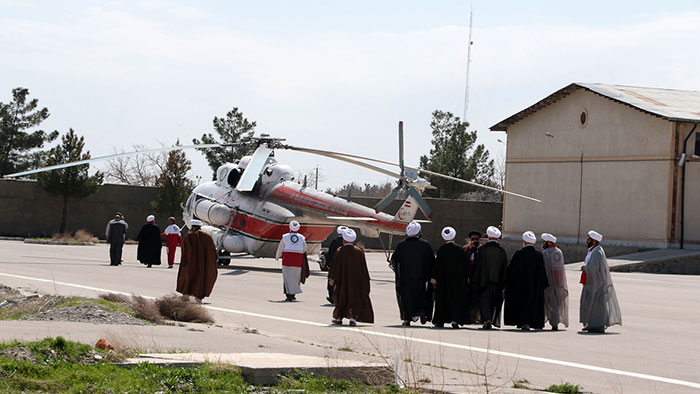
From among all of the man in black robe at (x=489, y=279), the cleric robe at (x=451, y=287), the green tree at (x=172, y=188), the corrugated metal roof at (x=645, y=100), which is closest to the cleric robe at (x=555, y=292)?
the man in black robe at (x=489, y=279)

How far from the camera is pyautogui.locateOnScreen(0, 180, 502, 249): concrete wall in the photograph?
48.4 metres

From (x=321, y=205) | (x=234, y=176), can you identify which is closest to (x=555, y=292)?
(x=321, y=205)

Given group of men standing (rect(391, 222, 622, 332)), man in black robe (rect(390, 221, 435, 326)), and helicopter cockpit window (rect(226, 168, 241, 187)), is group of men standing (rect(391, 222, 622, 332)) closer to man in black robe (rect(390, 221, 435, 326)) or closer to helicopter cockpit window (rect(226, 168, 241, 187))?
man in black robe (rect(390, 221, 435, 326))

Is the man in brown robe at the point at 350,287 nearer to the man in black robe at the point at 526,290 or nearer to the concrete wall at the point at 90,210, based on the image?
the man in black robe at the point at 526,290

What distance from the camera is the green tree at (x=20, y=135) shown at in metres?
59.0

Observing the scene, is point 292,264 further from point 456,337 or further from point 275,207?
point 275,207

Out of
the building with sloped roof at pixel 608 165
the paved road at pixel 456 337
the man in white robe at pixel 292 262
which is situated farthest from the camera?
the building with sloped roof at pixel 608 165

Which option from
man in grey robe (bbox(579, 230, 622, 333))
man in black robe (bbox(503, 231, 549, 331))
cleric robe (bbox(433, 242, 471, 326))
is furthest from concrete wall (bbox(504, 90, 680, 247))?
cleric robe (bbox(433, 242, 471, 326))

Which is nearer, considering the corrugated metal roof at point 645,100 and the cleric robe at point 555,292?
the cleric robe at point 555,292

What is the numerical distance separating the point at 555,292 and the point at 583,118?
108 ft

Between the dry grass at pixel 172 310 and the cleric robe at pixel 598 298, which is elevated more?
the cleric robe at pixel 598 298

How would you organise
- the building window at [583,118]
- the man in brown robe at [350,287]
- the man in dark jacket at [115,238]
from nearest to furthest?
the man in brown robe at [350,287] < the man in dark jacket at [115,238] < the building window at [583,118]

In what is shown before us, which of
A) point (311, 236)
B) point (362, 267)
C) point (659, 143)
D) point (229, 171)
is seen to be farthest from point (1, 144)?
point (362, 267)

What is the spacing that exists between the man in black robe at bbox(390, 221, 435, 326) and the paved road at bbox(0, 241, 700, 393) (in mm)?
368
